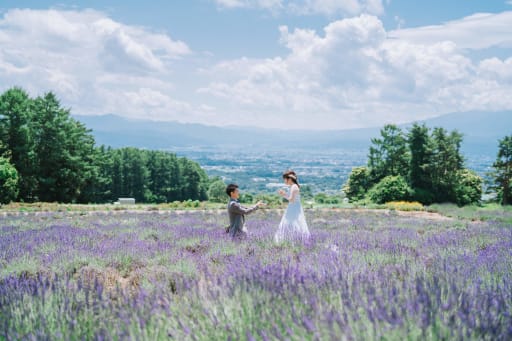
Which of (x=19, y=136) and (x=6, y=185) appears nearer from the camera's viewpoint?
(x=6, y=185)

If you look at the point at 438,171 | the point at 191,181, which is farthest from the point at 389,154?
the point at 191,181

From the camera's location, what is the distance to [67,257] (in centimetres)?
543

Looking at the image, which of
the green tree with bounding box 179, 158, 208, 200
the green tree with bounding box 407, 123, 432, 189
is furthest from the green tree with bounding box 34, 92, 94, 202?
the green tree with bounding box 179, 158, 208, 200

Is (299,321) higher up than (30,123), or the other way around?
(30,123)

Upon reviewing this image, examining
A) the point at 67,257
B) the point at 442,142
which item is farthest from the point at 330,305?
the point at 442,142

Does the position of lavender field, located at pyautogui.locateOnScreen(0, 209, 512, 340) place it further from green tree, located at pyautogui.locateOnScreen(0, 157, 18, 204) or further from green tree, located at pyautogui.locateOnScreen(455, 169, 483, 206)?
green tree, located at pyautogui.locateOnScreen(455, 169, 483, 206)

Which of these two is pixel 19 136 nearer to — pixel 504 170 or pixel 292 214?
pixel 292 214

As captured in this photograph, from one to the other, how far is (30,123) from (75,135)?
5.16 m

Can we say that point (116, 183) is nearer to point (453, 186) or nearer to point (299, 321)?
point (453, 186)

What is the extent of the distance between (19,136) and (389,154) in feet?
113

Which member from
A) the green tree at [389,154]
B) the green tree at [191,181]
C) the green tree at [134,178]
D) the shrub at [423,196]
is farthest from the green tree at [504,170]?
the green tree at [191,181]

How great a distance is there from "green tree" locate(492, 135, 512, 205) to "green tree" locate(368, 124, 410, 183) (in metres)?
7.80

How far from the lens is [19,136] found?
35062 millimetres

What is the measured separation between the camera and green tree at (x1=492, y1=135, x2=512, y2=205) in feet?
116
